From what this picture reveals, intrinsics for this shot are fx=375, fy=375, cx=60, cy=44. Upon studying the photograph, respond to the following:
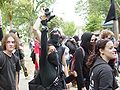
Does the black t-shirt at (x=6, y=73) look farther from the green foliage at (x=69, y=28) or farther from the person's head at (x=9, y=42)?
the green foliage at (x=69, y=28)

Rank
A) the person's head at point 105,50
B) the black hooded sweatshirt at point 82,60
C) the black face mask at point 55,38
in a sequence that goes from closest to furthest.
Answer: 1. the person's head at point 105,50
2. the black hooded sweatshirt at point 82,60
3. the black face mask at point 55,38

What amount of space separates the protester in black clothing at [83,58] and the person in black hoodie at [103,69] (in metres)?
2.01

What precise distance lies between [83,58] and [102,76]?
2.71 meters

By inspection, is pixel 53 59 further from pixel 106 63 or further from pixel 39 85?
pixel 106 63

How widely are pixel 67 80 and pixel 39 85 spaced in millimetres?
1131

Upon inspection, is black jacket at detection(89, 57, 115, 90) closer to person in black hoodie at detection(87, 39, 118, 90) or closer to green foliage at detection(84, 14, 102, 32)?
person in black hoodie at detection(87, 39, 118, 90)

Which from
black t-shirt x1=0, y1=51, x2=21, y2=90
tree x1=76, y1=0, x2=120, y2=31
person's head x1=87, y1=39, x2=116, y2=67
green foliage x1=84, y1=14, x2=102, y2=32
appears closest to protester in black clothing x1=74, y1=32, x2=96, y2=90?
black t-shirt x1=0, y1=51, x2=21, y2=90

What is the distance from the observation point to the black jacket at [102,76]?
4.30 m

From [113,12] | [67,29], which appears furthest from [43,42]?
[67,29]

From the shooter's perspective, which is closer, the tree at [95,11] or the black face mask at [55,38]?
the black face mask at [55,38]

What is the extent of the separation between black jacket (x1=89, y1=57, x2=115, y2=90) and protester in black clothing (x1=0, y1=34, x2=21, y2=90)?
1.74m

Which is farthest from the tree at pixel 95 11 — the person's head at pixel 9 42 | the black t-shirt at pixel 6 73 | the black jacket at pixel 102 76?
the black jacket at pixel 102 76

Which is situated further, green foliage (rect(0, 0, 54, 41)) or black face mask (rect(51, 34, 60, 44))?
green foliage (rect(0, 0, 54, 41))

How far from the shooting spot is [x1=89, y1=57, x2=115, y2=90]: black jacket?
4.30 m
